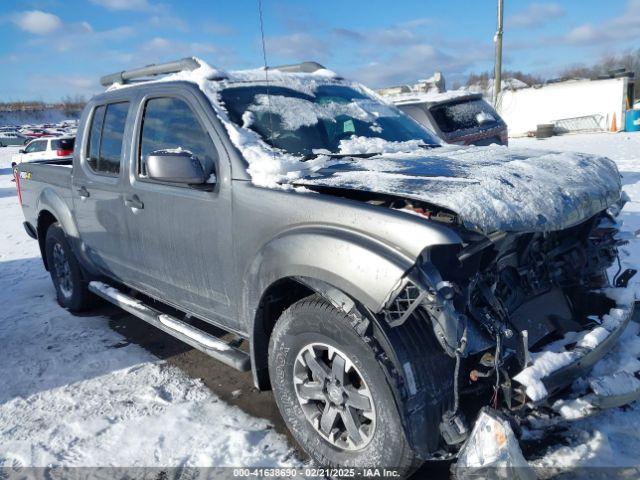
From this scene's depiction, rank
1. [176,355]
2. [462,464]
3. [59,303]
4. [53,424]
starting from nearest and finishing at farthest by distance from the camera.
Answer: [462,464], [53,424], [176,355], [59,303]

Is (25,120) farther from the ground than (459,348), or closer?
farther from the ground

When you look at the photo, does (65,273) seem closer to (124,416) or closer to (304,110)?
(124,416)

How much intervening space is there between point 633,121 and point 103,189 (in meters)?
Answer: 24.9

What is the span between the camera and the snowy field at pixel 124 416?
2.66 m

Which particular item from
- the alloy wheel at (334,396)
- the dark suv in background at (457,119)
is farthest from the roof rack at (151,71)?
the dark suv in background at (457,119)

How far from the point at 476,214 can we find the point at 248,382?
2.17 meters

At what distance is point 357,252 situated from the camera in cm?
211

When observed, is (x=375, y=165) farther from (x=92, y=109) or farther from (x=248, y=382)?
(x=92, y=109)

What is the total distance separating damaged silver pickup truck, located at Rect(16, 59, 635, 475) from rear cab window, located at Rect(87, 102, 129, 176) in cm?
3

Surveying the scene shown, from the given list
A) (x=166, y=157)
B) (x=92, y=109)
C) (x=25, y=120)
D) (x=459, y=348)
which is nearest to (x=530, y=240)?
(x=459, y=348)

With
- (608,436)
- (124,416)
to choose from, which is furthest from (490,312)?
(124,416)

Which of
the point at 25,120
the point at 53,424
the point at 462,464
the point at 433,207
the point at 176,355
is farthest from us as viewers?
the point at 25,120

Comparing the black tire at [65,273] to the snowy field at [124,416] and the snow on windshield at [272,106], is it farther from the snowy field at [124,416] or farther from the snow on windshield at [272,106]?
the snow on windshield at [272,106]

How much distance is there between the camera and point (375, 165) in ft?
9.28
